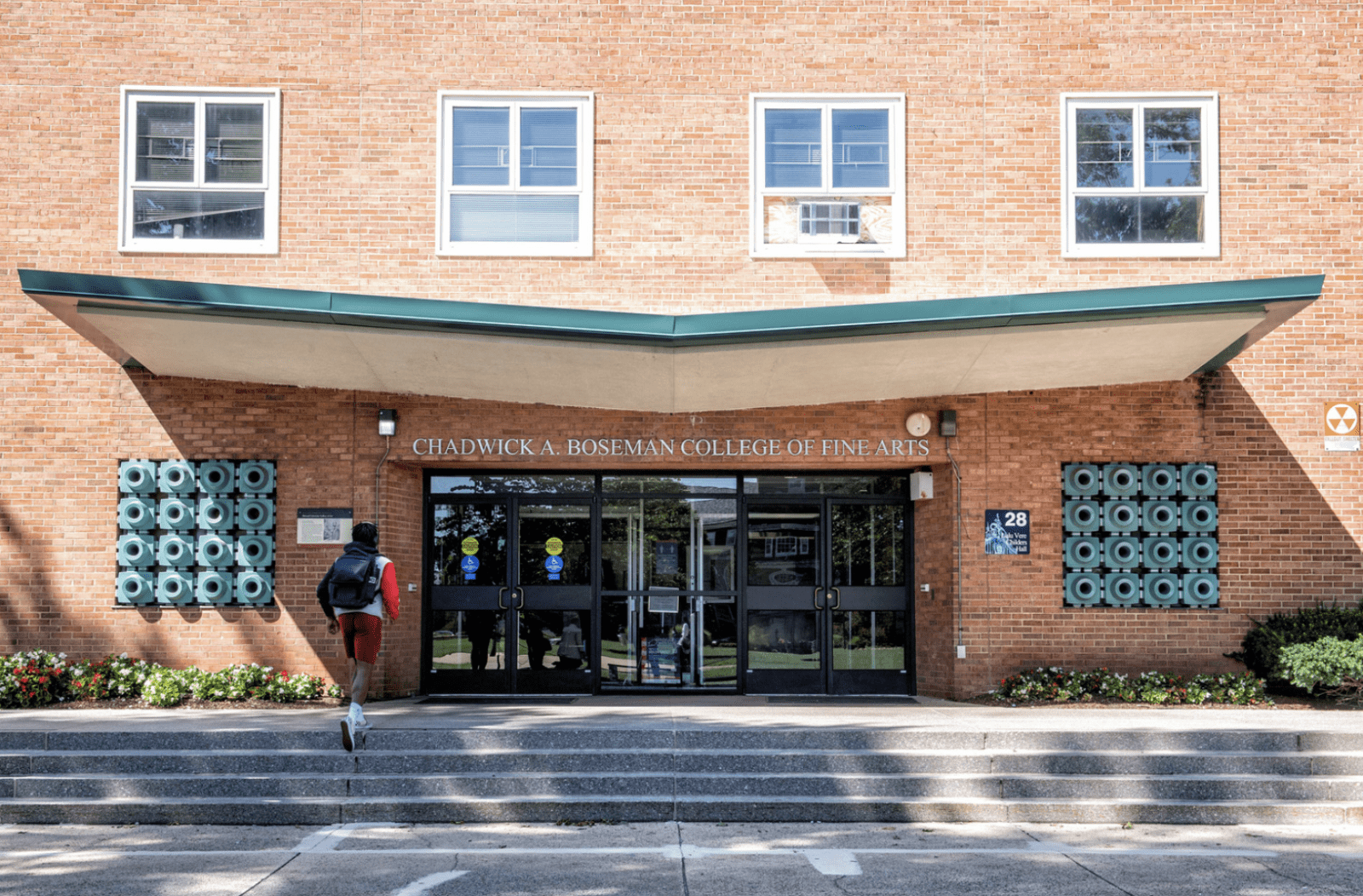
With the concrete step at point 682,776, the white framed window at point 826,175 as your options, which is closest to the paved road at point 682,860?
the concrete step at point 682,776

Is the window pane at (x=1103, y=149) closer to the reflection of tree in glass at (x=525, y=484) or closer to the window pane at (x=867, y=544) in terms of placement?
the window pane at (x=867, y=544)

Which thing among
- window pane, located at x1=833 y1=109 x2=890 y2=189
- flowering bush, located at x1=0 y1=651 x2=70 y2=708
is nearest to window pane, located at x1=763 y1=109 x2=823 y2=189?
window pane, located at x1=833 y1=109 x2=890 y2=189

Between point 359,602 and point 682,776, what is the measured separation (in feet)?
8.95

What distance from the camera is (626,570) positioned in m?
12.5

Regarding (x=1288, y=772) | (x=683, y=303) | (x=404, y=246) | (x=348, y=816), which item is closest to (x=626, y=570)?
(x=683, y=303)

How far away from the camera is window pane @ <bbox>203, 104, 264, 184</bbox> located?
11.9 meters

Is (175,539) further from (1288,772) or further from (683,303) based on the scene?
(1288,772)

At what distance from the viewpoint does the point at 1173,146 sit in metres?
12.0

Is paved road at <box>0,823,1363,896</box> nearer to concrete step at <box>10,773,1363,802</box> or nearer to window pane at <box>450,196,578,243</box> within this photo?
concrete step at <box>10,773,1363,802</box>

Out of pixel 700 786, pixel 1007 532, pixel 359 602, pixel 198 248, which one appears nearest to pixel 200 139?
pixel 198 248

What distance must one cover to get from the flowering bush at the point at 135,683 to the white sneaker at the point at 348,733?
278 centimetres

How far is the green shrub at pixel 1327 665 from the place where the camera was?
10.4m

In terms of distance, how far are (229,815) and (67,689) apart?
405 cm

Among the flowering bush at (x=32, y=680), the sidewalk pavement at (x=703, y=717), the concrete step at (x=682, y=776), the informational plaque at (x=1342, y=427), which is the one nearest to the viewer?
the concrete step at (x=682, y=776)
